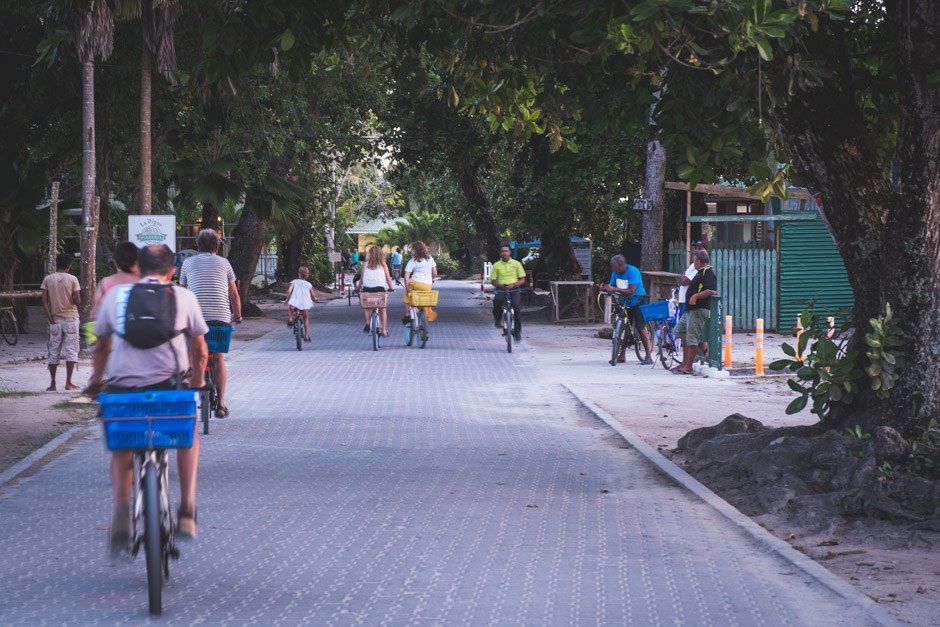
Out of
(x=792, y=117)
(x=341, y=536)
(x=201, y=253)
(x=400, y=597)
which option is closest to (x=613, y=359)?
(x=201, y=253)

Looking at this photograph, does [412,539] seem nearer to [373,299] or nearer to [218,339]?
[218,339]

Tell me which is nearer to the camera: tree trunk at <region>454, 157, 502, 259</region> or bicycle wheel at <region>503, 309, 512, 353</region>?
bicycle wheel at <region>503, 309, 512, 353</region>

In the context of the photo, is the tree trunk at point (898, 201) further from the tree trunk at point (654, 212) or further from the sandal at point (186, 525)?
the tree trunk at point (654, 212)

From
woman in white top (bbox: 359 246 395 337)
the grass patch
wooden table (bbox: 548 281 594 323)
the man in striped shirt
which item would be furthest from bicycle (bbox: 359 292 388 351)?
the man in striped shirt

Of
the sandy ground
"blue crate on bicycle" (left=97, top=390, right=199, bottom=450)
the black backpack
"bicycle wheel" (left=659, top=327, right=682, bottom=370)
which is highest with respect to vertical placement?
the black backpack

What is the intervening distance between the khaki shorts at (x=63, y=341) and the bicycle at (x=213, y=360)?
3932mm

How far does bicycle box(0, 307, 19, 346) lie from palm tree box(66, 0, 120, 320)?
394cm

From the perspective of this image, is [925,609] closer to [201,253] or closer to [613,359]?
[201,253]

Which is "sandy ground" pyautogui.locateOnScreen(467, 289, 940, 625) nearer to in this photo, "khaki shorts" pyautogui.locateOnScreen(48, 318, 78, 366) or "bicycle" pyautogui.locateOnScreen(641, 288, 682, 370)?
"bicycle" pyautogui.locateOnScreen(641, 288, 682, 370)

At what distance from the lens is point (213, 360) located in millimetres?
11484

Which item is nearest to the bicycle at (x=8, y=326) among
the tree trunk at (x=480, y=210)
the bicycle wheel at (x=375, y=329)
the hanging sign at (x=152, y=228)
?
the hanging sign at (x=152, y=228)

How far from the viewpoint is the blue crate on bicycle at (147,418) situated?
543cm

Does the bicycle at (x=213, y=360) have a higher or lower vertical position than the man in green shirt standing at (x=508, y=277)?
lower

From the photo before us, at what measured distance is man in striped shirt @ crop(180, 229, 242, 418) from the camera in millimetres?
11273
